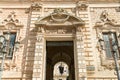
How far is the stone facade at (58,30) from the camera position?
10086 millimetres

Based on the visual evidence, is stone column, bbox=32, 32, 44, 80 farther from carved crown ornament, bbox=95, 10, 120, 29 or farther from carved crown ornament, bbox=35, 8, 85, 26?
carved crown ornament, bbox=95, 10, 120, 29

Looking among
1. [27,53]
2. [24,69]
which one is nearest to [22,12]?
[27,53]

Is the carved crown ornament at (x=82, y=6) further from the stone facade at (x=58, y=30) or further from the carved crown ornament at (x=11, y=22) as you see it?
the carved crown ornament at (x=11, y=22)

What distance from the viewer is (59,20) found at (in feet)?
37.5

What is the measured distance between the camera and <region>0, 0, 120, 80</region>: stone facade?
10.1 metres

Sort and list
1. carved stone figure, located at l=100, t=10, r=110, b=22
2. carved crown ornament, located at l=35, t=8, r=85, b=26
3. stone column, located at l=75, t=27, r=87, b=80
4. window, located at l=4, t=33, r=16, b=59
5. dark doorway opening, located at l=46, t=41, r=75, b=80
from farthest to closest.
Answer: dark doorway opening, located at l=46, t=41, r=75, b=80
carved stone figure, located at l=100, t=10, r=110, b=22
carved crown ornament, located at l=35, t=8, r=85, b=26
window, located at l=4, t=33, r=16, b=59
stone column, located at l=75, t=27, r=87, b=80

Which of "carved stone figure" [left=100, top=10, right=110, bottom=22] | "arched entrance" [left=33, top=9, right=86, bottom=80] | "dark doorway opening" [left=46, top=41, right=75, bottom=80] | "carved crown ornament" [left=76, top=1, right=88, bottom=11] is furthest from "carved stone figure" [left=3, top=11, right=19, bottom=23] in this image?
"carved stone figure" [left=100, top=10, right=110, bottom=22]

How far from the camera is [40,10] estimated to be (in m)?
12.2

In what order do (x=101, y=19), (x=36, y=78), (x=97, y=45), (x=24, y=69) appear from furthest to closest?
(x=101, y=19) → (x=97, y=45) → (x=24, y=69) → (x=36, y=78)

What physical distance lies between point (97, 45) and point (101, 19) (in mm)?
1899

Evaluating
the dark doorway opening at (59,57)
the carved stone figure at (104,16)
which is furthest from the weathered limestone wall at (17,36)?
the carved stone figure at (104,16)

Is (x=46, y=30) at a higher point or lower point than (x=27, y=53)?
higher

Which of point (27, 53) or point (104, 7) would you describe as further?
point (104, 7)

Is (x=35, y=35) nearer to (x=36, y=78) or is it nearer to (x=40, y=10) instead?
(x=40, y=10)
